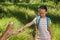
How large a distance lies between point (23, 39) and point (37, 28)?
2936 millimetres

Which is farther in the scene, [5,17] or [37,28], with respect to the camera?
[5,17]

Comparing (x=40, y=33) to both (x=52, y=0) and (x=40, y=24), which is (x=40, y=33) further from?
(x=52, y=0)

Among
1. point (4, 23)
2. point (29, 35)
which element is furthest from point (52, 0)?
point (29, 35)

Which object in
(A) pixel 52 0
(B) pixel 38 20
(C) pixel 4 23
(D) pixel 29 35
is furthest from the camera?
(A) pixel 52 0

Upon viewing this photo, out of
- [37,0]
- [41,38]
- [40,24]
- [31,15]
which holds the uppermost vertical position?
[40,24]

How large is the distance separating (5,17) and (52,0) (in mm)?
11239

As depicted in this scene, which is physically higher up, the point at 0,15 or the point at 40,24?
the point at 40,24

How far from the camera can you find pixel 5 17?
9539 mm

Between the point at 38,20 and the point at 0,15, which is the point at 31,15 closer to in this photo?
the point at 0,15

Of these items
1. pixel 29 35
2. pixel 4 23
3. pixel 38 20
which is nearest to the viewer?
pixel 38 20

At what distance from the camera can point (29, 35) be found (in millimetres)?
6812

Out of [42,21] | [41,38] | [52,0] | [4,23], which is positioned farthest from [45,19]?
[52,0]

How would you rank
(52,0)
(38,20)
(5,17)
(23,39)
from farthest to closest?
(52,0), (5,17), (23,39), (38,20)

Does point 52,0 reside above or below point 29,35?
below
